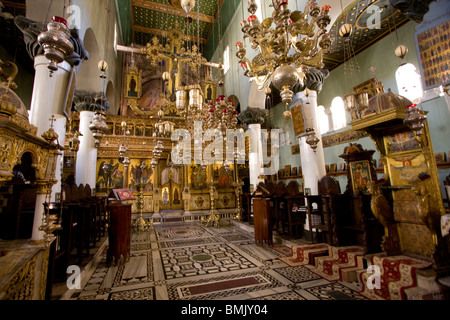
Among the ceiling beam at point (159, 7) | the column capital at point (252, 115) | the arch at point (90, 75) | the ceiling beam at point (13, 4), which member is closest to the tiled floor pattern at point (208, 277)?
the column capital at point (252, 115)

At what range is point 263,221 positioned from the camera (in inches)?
188

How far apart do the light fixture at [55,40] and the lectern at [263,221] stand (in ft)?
13.9

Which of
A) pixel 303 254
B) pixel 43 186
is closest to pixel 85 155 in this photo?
pixel 43 186

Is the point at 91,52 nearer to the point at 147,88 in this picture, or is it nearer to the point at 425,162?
A: the point at 147,88

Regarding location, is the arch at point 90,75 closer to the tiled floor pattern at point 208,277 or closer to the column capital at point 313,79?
the tiled floor pattern at point 208,277

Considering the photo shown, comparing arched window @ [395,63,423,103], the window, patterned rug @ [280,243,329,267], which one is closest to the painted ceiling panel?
arched window @ [395,63,423,103]

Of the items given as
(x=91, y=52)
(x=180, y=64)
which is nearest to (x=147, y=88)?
(x=180, y=64)

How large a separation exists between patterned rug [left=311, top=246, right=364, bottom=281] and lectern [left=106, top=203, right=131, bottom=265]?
3391 mm

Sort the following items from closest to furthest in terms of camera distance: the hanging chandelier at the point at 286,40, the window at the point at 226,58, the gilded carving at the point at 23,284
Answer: the gilded carving at the point at 23,284 → the hanging chandelier at the point at 286,40 → the window at the point at 226,58

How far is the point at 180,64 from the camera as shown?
34.0ft

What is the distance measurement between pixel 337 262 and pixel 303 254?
61 centimetres

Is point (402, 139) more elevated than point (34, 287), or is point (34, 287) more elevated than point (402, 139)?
point (402, 139)

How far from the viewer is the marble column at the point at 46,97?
3.58m
